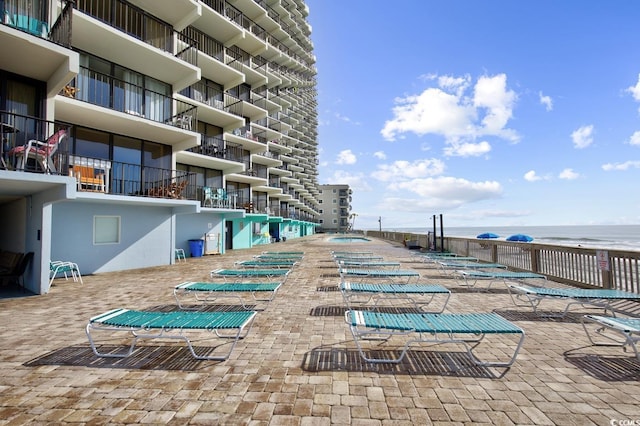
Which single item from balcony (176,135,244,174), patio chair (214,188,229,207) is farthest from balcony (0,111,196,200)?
patio chair (214,188,229,207)

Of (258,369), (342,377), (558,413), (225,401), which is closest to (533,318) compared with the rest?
(558,413)

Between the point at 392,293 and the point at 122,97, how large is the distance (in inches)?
505

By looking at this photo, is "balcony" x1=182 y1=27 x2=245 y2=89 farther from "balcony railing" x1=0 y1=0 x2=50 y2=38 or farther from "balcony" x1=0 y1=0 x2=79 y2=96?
"balcony" x1=0 y1=0 x2=79 y2=96

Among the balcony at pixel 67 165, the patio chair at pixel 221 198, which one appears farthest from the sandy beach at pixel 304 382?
the patio chair at pixel 221 198

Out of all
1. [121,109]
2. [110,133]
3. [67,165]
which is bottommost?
[67,165]

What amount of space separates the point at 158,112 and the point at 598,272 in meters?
17.2

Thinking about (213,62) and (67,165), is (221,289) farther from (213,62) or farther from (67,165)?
(213,62)

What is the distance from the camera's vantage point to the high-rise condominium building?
811 centimetres

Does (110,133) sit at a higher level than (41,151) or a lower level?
higher

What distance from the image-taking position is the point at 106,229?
39.9ft

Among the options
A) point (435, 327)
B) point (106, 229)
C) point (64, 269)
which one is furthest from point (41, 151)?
point (435, 327)

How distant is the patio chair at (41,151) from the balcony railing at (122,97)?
3.22m

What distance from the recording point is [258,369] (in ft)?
12.3

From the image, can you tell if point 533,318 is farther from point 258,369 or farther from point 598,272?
point 258,369
